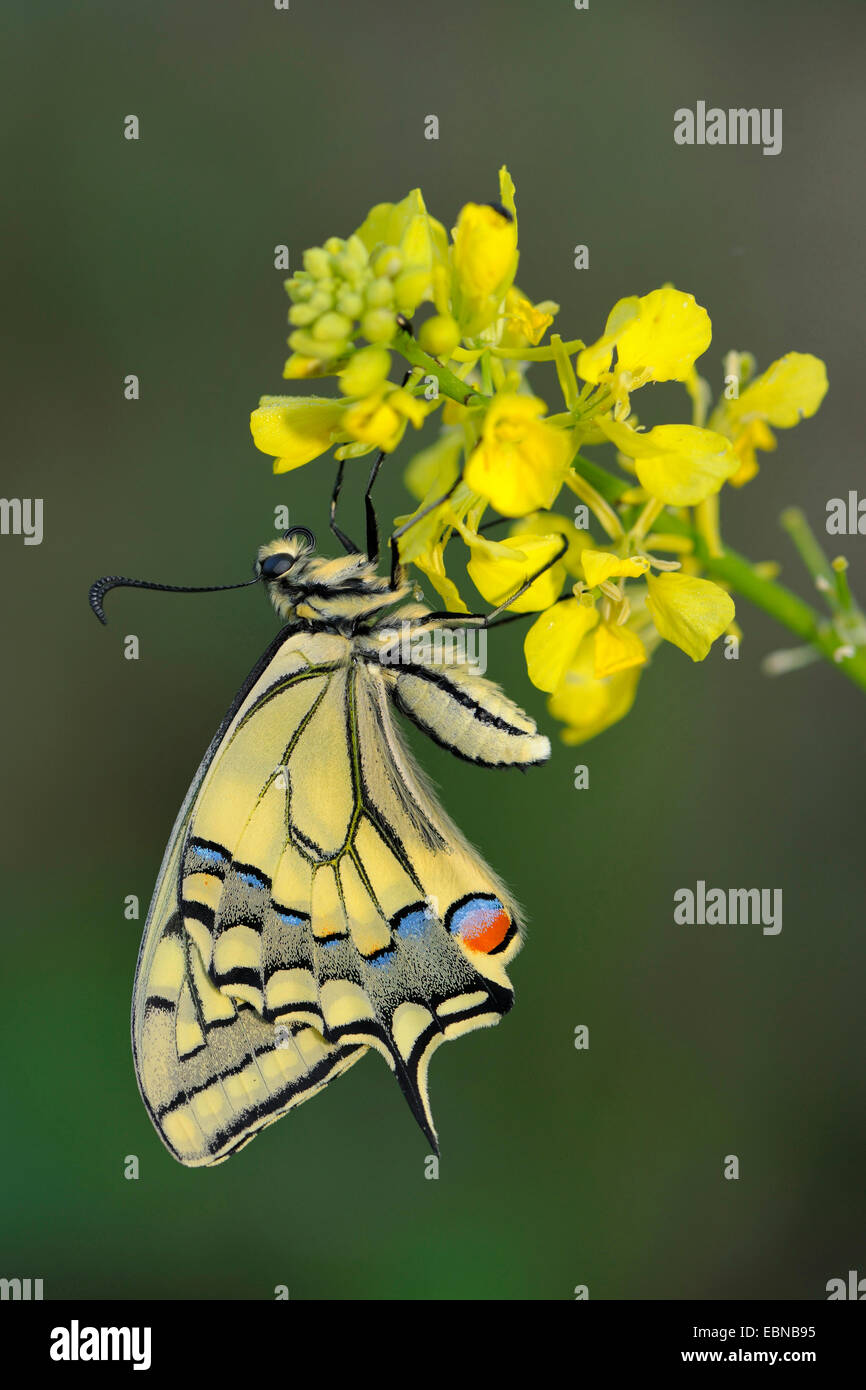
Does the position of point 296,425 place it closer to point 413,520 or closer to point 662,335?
point 413,520

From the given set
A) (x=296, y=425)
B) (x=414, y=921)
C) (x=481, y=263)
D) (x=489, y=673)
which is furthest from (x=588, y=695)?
(x=489, y=673)

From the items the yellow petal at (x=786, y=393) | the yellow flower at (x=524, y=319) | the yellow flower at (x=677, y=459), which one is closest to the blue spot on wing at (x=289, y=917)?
the yellow flower at (x=677, y=459)

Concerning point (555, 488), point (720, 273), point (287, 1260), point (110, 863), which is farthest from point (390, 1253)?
point (720, 273)

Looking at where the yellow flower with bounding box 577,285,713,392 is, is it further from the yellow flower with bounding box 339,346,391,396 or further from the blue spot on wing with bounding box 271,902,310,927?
the blue spot on wing with bounding box 271,902,310,927

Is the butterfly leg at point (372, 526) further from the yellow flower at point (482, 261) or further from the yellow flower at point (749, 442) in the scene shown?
the yellow flower at point (749, 442)

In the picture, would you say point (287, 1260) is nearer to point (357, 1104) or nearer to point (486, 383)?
point (357, 1104)

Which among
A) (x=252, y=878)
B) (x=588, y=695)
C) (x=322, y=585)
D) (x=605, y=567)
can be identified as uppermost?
(x=322, y=585)
